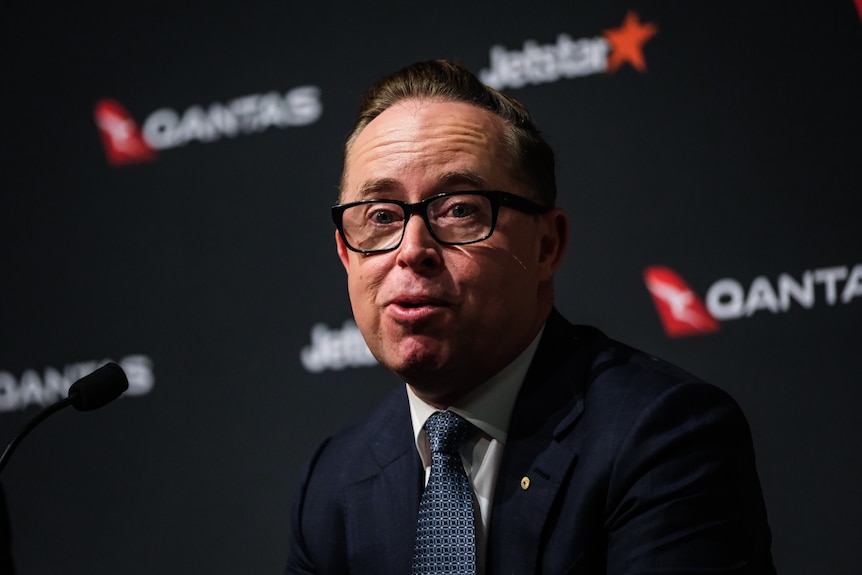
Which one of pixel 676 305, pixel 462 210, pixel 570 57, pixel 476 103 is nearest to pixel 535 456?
pixel 462 210

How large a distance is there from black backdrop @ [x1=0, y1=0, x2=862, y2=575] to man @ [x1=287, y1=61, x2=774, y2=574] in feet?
2.51

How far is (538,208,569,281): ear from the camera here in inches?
75.6

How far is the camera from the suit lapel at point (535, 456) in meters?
1.70

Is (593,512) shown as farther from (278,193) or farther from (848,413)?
(278,193)

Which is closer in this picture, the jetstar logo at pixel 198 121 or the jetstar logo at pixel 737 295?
the jetstar logo at pixel 737 295

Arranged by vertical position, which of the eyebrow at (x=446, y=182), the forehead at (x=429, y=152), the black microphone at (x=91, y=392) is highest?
the forehead at (x=429, y=152)

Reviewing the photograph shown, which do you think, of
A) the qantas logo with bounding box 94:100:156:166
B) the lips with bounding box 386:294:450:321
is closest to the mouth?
the lips with bounding box 386:294:450:321

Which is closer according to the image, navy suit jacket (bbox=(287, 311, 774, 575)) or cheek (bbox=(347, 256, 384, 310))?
navy suit jacket (bbox=(287, 311, 774, 575))

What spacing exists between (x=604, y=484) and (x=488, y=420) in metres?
0.27

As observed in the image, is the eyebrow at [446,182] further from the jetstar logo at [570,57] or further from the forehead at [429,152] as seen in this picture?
the jetstar logo at [570,57]

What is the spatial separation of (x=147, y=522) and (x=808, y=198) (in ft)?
6.84

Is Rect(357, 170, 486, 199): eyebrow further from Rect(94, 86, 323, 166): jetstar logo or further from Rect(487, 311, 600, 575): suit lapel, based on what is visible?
Rect(94, 86, 323, 166): jetstar logo

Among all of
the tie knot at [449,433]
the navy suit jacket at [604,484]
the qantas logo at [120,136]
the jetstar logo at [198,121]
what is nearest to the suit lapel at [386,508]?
the navy suit jacket at [604,484]

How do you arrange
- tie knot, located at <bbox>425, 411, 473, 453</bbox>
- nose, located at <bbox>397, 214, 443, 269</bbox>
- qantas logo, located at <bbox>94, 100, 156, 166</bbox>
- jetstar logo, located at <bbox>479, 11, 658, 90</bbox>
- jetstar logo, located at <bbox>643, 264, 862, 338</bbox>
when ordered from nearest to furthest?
nose, located at <bbox>397, 214, 443, 269</bbox> → tie knot, located at <bbox>425, 411, 473, 453</bbox> → jetstar logo, located at <bbox>643, 264, 862, 338</bbox> → jetstar logo, located at <bbox>479, 11, 658, 90</bbox> → qantas logo, located at <bbox>94, 100, 156, 166</bbox>
